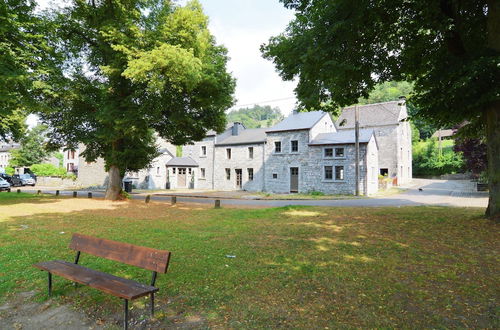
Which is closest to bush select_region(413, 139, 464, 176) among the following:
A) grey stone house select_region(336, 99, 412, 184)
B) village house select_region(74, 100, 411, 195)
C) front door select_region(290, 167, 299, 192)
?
village house select_region(74, 100, 411, 195)

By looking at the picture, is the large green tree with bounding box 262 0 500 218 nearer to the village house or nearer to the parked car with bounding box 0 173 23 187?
the village house

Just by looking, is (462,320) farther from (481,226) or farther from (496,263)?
(481,226)

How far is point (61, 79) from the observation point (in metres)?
15.3

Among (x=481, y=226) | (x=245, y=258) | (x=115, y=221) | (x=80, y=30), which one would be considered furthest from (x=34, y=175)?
(x=481, y=226)

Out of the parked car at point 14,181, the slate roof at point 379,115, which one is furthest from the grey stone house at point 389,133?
the parked car at point 14,181

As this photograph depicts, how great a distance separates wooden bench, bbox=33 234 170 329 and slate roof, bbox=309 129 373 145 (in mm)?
24169

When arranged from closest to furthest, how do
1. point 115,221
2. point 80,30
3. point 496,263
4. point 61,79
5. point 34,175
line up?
point 496,263 → point 115,221 → point 61,79 → point 80,30 → point 34,175

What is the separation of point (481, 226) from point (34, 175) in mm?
53166

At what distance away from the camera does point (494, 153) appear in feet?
29.3

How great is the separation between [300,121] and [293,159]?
4.10m

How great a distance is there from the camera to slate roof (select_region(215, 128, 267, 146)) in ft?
107

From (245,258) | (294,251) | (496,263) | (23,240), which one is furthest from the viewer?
(23,240)

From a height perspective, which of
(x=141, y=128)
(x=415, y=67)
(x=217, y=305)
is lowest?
(x=217, y=305)

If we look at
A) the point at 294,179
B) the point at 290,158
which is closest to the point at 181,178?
the point at 290,158
